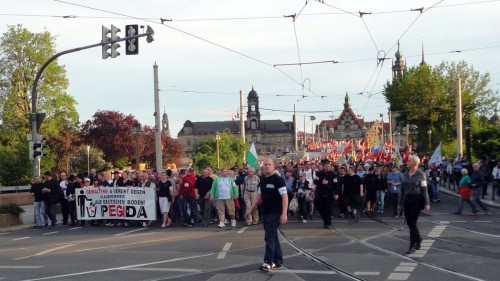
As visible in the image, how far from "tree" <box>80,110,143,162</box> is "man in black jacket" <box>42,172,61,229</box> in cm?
→ 5324

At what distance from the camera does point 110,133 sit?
255 ft

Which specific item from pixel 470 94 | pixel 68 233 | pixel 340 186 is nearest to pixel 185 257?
pixel 68 233

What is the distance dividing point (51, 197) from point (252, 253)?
36.0 feet

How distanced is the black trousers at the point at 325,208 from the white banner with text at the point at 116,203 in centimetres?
555

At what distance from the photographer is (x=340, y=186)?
2434 cm

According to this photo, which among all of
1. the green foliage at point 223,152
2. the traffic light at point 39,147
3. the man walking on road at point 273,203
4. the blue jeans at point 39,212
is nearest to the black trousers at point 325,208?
the man walking on road at point 273,203

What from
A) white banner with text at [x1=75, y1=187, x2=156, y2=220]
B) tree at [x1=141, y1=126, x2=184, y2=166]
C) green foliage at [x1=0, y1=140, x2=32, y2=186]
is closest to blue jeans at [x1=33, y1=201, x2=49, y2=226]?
white banner with text at [x1=75, y1=187, x2=156, y2=220]

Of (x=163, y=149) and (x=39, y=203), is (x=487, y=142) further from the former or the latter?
(x=163, y=149)

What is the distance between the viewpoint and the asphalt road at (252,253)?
39.0ft

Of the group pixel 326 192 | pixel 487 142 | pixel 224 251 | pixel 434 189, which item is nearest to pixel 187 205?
pixel 326 192

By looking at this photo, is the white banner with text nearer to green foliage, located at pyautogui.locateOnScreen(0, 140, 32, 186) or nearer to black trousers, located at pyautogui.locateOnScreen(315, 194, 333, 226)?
black trousers, located at pyautogui.locateOnScreen(315, 194, 333, 226)

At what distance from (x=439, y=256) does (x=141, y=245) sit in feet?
21.7

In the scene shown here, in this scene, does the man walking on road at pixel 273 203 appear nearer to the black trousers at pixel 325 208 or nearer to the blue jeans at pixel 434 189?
the black trousers at pixel 325 208

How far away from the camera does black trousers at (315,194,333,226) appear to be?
20.4m
